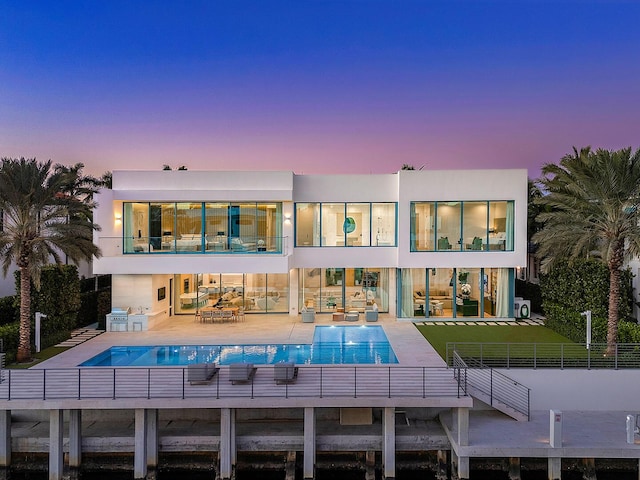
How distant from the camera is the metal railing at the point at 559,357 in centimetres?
1452

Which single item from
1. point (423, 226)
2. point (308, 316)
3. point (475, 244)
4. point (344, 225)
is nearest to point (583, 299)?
point (475, 244)

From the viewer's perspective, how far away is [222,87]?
2750 cm

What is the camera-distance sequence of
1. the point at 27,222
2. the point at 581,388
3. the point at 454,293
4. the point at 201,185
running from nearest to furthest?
the point at 581,388
the point at 27,222
the point at 201,185
the point at 454,293

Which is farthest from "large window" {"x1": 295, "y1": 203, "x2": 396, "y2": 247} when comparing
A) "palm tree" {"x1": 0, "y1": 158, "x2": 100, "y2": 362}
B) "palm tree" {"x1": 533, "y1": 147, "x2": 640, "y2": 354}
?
"palm tree" {"x1": 0, "y1": 158, "x2": 100, "y2": 362}

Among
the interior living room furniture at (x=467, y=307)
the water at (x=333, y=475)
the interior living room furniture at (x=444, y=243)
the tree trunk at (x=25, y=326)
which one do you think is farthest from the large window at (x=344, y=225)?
the water at (x=333, y=475)

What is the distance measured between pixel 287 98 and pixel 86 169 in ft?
65.3

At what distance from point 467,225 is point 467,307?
14.6ft

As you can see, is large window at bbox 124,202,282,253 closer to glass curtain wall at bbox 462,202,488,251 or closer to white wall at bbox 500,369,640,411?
glass curtain wall at bbox 462,202,488,251

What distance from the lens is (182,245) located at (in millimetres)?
21062

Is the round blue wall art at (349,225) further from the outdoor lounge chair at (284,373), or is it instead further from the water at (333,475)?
the water at (333,475)

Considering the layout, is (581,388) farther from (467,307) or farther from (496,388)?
(467,307)

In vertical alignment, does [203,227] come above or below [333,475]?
above

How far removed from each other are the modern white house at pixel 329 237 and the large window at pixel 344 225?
0.18 feet

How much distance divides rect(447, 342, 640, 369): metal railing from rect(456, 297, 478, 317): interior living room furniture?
6528mm
